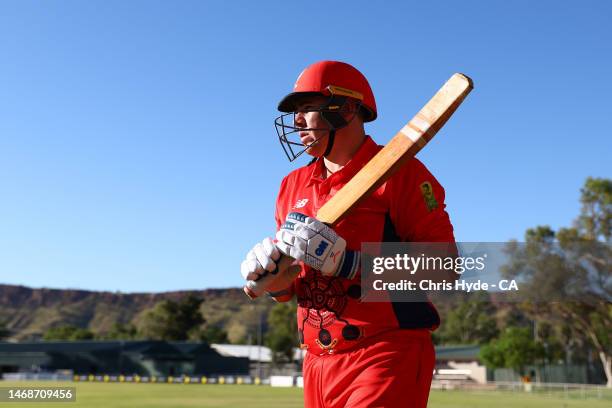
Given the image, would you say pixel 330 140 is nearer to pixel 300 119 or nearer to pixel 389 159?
pixel 300 119

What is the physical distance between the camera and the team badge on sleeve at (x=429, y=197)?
126 inches

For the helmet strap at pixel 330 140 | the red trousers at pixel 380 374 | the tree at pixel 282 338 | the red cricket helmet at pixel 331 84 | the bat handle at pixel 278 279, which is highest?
the tree at pixel 282 338

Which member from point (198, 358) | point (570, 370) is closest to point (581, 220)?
point (570, 370)

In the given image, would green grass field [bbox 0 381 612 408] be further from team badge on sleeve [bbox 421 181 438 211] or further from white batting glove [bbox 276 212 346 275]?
team badge on sleeve [bbox 421 181 438 211]

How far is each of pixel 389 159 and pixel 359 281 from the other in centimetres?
57

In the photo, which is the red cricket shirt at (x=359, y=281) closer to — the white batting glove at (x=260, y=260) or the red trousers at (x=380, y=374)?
the red trousers at (x=380, y=374)

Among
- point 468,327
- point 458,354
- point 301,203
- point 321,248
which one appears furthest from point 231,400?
point 468,327

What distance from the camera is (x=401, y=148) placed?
312 centimetres

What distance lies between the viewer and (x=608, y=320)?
162ft

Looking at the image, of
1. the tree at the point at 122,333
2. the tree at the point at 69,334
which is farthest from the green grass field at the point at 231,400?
the tree at the point at 122,333

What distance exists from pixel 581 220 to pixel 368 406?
169 ft

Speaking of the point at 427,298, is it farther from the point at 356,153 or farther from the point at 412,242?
the point at 356,153

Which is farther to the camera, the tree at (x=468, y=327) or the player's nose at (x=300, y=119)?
the tree at (x=468, y=327)

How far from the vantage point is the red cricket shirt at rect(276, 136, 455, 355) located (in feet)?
10.4
